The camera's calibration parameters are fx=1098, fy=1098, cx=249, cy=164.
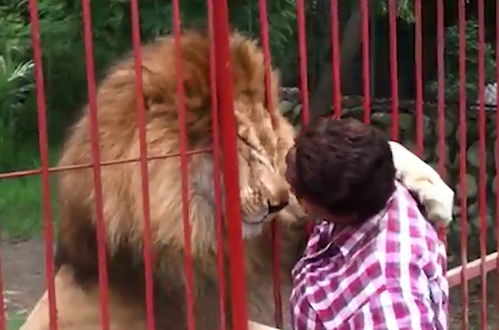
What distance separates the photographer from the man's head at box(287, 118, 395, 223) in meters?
2.23

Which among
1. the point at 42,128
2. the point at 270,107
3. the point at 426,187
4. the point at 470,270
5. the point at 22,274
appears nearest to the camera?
the point at 42,128

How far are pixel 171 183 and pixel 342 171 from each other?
58 centimetres

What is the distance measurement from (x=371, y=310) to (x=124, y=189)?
0.72 m

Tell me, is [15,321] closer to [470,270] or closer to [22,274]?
[22,274]

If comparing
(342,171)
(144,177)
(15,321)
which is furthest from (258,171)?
(15,321)

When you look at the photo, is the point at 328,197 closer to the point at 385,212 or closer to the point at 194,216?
the point at 385,212

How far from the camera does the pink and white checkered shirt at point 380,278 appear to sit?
2213 millimetres

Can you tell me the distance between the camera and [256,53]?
2754 mm

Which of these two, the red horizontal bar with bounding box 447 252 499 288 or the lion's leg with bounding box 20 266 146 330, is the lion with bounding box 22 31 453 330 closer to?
the lion's leg with bounding box 20 266 146 330

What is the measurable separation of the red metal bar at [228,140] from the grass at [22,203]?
307cm

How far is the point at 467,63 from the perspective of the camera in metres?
6.11

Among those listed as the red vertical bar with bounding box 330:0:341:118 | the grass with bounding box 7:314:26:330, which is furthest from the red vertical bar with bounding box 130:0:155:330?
the grass with bounding box 7:314:26:330

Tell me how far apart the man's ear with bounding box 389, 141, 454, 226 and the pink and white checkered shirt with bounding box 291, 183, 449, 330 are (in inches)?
3.5

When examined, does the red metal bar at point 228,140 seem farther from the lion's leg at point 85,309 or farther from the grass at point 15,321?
the grass at point 15,321
